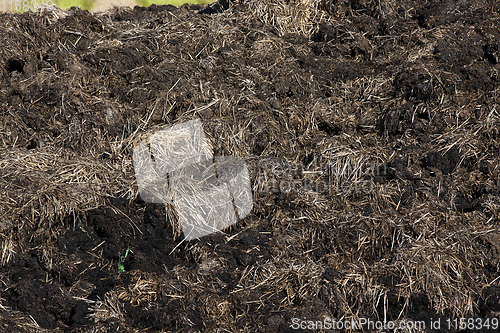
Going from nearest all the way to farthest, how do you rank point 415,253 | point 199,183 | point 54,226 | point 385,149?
point 415,253 < point 54,226 < point 199,183 < point 385,149

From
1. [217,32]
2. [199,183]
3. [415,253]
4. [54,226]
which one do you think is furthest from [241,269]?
[217,32]

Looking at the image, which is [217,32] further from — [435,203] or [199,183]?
[435,203]

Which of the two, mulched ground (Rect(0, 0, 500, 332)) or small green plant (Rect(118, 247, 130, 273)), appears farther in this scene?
small green plant (Rect(118, 247, 130, 273))

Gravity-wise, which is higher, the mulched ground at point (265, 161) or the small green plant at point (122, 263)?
the mulched ground at point (265, 161)

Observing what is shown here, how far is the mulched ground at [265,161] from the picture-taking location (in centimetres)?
224

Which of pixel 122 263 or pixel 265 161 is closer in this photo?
pixel 122 263

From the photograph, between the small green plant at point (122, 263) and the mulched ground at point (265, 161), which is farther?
the small green plant at point (122, 263)

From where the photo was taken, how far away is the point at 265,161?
2885 mm

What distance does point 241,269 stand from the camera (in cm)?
240

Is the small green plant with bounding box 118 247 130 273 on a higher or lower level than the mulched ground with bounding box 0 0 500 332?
lower

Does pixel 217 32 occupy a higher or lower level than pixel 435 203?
higher

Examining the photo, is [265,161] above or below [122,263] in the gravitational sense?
above

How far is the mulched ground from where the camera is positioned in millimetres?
2238

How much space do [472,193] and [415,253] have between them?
2.48ft
